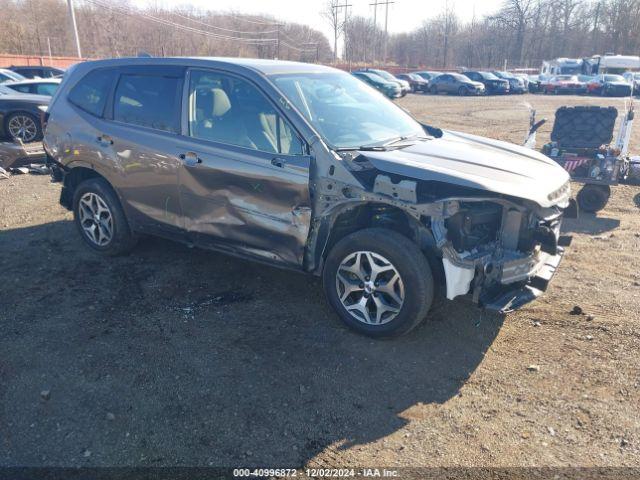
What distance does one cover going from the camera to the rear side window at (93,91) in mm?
5051

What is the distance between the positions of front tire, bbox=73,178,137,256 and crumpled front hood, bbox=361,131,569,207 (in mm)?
2812

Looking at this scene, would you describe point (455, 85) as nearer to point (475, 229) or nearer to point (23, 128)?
point (23, 128)

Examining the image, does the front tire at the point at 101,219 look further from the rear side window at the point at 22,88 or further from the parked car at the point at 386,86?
the parked car at the point at 386,86

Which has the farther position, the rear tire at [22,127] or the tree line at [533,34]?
the tree line at [533,34]

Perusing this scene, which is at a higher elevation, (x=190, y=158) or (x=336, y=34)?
(x=336, y=34)

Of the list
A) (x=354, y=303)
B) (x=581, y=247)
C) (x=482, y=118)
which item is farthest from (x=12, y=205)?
(x=482, y=118)

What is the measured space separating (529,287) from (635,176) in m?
5.58

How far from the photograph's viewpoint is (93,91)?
5.16 m

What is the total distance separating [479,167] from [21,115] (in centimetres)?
1154

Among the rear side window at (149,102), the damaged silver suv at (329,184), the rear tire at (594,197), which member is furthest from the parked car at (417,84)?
the rear side window at (149,102)

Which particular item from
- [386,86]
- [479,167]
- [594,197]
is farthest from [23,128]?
[386,86]

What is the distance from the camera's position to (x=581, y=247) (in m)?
5.86

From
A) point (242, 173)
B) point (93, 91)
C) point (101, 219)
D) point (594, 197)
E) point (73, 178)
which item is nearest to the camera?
point (242, 173)

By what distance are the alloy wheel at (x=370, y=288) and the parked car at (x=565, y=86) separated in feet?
121
